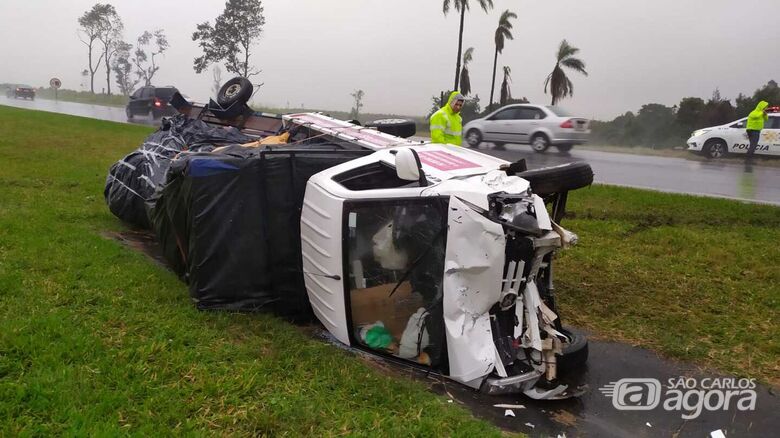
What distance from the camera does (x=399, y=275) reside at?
11.3ft

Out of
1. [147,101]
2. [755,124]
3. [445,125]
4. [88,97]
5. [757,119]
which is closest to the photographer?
[445,125]

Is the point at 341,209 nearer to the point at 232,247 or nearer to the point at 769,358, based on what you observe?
the point at 232,247

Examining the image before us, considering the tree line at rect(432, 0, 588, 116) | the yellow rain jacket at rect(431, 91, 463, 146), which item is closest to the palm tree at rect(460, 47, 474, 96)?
the tree line at rect(432, 0, 588, 116)

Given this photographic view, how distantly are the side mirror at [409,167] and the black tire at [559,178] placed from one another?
70cm

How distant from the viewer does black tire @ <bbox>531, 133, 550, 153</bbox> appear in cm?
1639

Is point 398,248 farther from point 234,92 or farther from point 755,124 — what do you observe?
point 755,124

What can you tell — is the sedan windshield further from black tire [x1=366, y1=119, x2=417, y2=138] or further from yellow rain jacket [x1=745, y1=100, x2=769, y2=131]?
black tire [x1=366, y1=119, x2=417, y2=138]

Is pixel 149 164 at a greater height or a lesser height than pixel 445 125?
lesser

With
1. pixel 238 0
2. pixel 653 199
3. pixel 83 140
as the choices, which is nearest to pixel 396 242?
pixel 653 199

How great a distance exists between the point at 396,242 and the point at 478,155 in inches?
46.6

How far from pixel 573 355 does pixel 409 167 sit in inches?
62.6

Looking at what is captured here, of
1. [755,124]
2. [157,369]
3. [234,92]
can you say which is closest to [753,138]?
[755,124]

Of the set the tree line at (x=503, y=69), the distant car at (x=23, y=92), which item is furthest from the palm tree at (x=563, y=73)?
the distant car at (x=23, y=92)

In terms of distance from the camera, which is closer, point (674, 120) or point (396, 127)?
point (396, 127)
